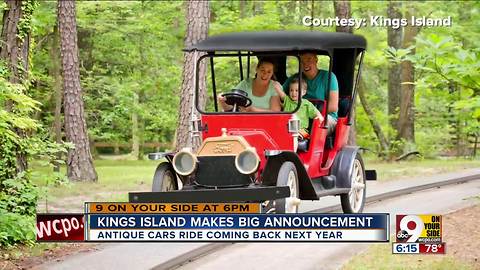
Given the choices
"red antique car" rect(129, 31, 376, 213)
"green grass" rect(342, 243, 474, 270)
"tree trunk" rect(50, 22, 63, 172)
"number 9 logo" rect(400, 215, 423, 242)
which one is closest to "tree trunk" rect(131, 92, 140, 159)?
"tree trunk" rect(50, 22, 63, 172)

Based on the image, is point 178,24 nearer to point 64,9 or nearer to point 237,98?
point 64,9

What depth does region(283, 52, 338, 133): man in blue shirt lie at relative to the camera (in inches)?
288

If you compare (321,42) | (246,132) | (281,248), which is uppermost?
(321,42)

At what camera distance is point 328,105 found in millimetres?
7332

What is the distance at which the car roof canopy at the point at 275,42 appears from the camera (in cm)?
687

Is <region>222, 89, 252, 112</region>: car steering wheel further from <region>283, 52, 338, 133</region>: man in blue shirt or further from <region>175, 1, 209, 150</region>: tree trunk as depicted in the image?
<region>175, 1, 209, 150</region>: tree trunk

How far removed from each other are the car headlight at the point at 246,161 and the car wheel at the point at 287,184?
0.71ft

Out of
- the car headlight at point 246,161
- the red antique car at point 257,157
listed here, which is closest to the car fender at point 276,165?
the red antique car at point 257,157

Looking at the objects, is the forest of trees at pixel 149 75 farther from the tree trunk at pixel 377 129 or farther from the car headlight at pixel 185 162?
the car headlight at pixel 185 162

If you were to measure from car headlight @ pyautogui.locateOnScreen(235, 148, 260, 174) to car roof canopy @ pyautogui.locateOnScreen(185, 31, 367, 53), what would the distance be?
0.83 meters

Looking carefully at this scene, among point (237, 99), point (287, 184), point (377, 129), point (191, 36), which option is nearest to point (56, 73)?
point (191, 36)

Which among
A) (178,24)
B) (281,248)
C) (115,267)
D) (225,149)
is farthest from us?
(178,24)

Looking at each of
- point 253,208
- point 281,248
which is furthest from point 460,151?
point 253,208

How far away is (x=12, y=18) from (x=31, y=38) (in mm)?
445
